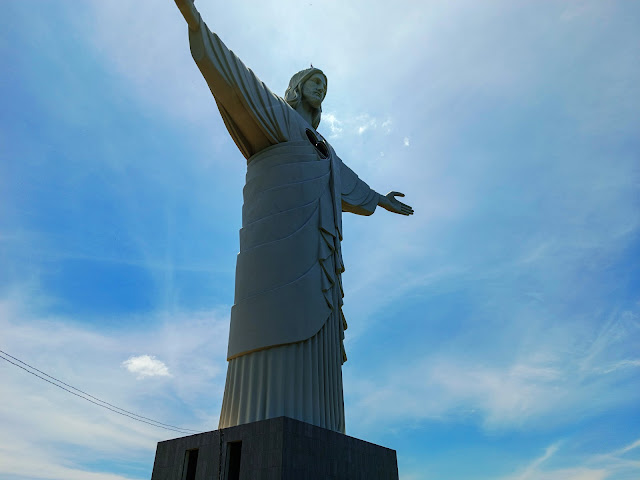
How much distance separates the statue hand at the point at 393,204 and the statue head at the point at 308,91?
2.56m

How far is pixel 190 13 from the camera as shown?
7.37 m

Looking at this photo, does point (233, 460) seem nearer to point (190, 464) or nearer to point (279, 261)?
point (190, 464)

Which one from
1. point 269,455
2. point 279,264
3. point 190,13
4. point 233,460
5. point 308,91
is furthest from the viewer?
point 308,91

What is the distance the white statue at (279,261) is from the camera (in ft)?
23.2

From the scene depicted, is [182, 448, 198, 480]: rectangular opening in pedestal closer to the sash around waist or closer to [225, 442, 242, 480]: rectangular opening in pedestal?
[225, 442, 242, 480]: rectangular opening in pedestal

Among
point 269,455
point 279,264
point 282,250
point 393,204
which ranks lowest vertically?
point 269,455

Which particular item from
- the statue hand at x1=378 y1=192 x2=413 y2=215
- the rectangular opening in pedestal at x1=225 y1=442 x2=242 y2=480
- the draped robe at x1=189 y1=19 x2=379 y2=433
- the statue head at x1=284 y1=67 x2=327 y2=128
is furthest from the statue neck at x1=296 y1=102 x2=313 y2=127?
the rectangular opening in pedestal at x1=225 y1=442 x2=242 y2=480

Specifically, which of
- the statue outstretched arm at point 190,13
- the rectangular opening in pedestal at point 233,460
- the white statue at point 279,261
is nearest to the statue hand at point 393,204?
the white statue at point 279,261

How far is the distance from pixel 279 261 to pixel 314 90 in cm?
447

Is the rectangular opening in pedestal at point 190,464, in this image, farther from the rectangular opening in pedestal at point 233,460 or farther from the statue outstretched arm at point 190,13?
the statue outstretched arm at point 190,13

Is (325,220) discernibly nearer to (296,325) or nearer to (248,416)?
(296,325)

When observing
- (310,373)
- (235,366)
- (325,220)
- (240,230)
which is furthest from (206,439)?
(325,220)

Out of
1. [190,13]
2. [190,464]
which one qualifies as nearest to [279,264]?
[190,464]

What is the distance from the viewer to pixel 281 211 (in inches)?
326
